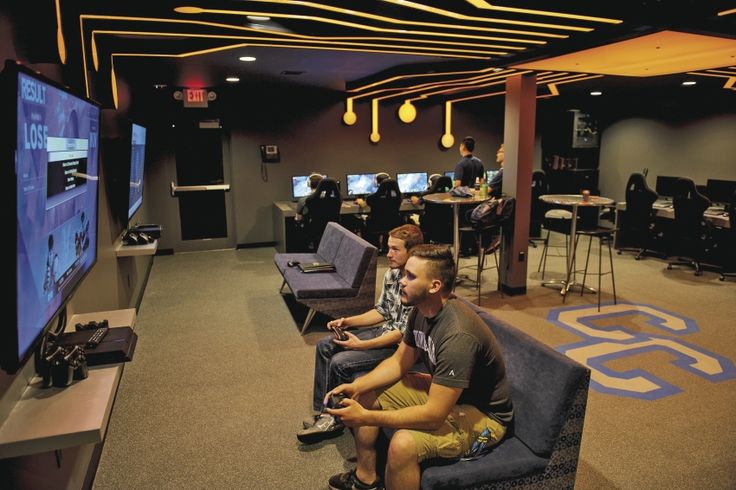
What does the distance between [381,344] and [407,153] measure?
6.67m

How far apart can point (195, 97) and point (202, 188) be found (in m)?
1.36

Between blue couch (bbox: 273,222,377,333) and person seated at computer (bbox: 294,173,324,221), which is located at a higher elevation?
person seated at computer (bbox: 294,173,324,221)

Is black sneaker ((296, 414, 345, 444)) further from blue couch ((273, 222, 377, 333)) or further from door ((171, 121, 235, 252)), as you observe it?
door ((171, 121, 235, 252))

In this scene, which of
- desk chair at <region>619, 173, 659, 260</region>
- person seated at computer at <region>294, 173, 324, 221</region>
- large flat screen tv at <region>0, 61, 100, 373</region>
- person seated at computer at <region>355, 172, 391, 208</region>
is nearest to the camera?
large flat screen tv at <region>0, 61, 100, 373</region>

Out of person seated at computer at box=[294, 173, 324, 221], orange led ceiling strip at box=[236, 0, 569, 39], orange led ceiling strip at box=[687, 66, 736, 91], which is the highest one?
orange led ceiling strip at box=[687, 66, 736, 91]

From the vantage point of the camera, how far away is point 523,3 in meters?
3.16

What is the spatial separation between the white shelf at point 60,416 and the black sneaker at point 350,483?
117cm

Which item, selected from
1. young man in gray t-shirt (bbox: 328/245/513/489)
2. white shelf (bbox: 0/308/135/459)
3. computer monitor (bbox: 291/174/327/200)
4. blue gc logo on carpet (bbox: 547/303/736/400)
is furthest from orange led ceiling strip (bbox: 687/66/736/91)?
white shelf (bbox: 0/308/135/459)

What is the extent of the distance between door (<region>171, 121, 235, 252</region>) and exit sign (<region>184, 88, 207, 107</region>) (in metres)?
0.34

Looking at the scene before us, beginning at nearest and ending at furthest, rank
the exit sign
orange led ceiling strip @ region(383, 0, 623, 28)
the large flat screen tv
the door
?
the large flat screen tv → orange led ceiling strip @ region(383, 0, 623, 28) → the exit sign → the door

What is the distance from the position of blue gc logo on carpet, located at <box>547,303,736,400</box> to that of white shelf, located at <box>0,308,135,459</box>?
10.3ft

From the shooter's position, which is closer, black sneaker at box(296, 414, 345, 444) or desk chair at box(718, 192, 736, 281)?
black sneaker at box(296, 414, 345, 444)

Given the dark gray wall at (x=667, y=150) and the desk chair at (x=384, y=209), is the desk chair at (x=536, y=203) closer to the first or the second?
the desk chair at (x=384, y=209)

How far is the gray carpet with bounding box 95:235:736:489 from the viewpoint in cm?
271
